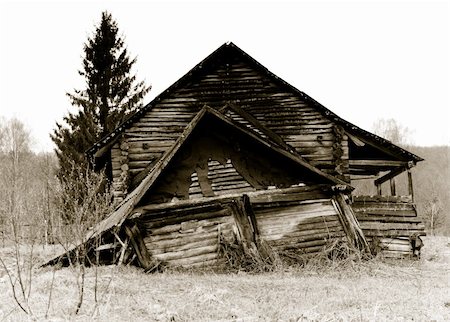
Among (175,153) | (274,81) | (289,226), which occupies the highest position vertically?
(274,81)

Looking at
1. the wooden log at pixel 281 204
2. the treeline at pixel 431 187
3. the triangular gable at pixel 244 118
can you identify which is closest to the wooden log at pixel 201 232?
the wooden log at pixel 281 204

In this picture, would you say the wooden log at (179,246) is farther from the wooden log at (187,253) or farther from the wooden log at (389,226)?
the wooden log at (389,226)

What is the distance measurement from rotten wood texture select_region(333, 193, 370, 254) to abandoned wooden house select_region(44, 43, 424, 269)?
25 mm

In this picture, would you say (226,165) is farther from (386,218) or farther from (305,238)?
(386,218)

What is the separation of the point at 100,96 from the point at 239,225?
A: 16683mm

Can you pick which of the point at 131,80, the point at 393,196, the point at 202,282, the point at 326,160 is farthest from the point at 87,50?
the point at 202,282

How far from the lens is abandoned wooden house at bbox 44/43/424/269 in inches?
430

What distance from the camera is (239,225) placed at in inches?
443

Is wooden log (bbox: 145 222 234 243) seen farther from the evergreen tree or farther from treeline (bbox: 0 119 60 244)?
the evergreen tree

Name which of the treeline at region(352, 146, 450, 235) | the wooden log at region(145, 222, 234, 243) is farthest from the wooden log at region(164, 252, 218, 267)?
the treeline at region(352, 146, 450, 235)

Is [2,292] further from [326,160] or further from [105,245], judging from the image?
[326,160]

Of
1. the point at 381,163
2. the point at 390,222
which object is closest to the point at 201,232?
the point at 390,222

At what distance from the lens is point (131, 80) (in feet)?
85.5

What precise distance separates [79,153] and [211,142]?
1443cm
